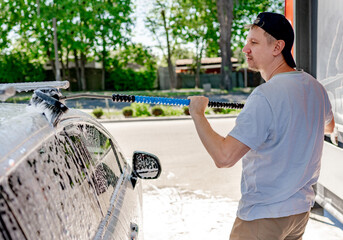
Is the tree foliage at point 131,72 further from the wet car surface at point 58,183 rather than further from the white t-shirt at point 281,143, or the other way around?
the white t-shirt at point 281,143

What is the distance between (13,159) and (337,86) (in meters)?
3.27

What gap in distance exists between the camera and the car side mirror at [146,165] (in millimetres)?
2697

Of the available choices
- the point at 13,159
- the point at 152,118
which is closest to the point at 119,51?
the point at 152,118

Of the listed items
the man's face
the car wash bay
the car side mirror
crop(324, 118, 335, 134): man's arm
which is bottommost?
the car wash bay

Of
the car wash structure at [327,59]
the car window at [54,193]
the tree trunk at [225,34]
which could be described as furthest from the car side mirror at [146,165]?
the tree trunk at [225,34]

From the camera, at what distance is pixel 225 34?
28812 millimetres

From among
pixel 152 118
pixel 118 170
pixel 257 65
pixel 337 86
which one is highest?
pixel 257 65

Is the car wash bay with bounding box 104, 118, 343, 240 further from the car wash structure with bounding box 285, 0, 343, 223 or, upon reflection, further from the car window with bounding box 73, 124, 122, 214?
the car window with bounding box 73, 124, 122, 214

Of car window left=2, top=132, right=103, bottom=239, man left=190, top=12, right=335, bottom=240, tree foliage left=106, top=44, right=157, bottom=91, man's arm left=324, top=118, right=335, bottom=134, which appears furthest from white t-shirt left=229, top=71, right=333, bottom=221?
tree foliage left=106, top=44, right=157, bottom=91

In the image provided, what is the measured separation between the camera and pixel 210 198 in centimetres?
580

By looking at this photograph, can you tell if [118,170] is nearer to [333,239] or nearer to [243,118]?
[243,118]

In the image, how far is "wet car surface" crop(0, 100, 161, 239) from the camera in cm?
115

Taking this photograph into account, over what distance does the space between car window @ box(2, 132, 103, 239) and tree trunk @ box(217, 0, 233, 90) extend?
27.0 m

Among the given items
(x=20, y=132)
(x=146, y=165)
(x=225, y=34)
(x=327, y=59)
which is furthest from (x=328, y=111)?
(x=225, y=34)
